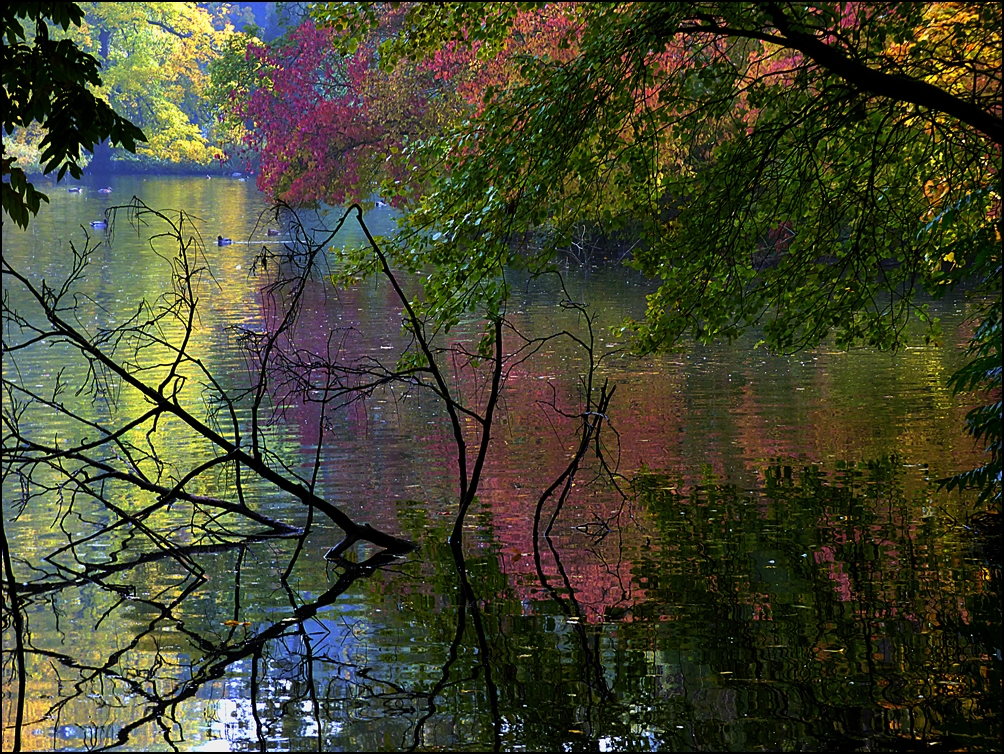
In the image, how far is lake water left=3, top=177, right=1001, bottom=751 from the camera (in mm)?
6520

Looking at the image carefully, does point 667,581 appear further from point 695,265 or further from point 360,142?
point 360,142

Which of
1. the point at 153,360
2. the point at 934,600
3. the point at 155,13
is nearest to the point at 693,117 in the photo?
the point at 934,600

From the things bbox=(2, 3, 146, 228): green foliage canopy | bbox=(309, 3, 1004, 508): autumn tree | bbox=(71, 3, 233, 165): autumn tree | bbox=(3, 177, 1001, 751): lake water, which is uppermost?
bbox=(71, 3, 233, 165): autumn tree

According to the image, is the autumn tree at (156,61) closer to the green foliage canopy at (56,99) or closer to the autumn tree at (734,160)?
the autumn tree at (734,160)

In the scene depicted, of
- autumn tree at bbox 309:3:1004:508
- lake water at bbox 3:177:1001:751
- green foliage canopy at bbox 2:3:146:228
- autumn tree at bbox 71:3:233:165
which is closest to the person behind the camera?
lake water at bbox 3:177:1001:751

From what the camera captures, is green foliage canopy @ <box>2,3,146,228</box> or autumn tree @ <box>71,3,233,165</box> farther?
autumn tree @ <box>71,3,233,165</box>

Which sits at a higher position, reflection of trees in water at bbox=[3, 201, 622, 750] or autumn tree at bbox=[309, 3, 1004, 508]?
autumn tree at bbox=[309, 3, 1004, 508]

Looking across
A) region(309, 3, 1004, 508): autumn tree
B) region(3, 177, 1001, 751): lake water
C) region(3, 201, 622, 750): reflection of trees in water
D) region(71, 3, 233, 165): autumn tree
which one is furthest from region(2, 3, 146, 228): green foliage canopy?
region(71, 3, 233, 165): autumn tree

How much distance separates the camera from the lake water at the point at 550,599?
6520mm

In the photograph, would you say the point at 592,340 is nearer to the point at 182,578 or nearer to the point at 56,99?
the point at 182,578

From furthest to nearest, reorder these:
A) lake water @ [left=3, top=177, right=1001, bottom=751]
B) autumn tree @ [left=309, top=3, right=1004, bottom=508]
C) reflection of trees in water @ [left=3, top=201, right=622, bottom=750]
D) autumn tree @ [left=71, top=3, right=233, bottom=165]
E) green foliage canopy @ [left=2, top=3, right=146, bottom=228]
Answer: autumn tree @ [left=71, top=3, right=233, bottom=165] < autumn tree @ [left=309, top=3, right=1004, bottom=508] < green foliage canopy @ [left=2, top=3, right=146, bottom=228] < reflection of trees in water @ [left=3, top=201, right=622, bottom=750] < lake water @ [left=3, top=177, right=1001, bottom=751]

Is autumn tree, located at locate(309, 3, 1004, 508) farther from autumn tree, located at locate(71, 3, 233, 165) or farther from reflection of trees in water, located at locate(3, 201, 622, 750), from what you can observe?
autumn tree, located at locate(71, 3, 233, 165)

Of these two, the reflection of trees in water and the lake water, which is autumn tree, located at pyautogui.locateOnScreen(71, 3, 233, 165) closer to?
the lake water

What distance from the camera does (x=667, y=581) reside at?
8.91 metres
